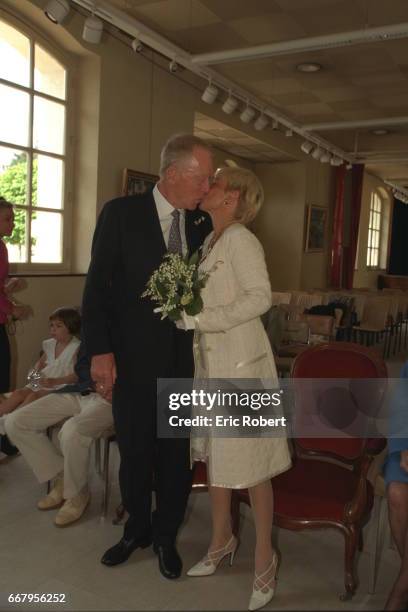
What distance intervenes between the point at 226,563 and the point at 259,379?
3.28ft

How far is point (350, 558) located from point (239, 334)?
1.08 meters

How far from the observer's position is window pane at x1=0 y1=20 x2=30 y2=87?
5.03m

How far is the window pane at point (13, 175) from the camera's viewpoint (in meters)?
5.15

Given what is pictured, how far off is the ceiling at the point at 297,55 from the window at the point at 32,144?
1.06 meters

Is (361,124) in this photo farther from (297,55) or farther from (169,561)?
(169,561)

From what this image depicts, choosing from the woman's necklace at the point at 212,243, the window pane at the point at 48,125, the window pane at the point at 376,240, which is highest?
the window pane at the point at 48,125

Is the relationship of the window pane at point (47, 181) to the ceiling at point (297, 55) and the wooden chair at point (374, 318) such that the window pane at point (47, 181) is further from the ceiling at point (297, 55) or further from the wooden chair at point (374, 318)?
the wooden chair at point (374, 318)

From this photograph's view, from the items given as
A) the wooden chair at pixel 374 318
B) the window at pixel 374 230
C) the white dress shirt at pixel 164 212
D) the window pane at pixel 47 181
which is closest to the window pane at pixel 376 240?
the window at pixel 374 230

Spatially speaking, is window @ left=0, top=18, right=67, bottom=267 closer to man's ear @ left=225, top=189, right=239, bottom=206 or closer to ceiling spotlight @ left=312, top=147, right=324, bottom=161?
man's ear @ left=225, top=189, right=239, bottom=206

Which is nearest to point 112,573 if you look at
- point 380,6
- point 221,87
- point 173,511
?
point 173,511

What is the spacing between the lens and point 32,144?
213 inches

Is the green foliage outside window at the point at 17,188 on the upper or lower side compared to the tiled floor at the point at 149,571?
upper

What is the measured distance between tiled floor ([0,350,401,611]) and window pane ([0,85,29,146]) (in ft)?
11.4

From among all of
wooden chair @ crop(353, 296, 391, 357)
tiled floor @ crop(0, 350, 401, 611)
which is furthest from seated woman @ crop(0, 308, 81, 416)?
wooden chair @ crop(353, 296, 391, 357)
